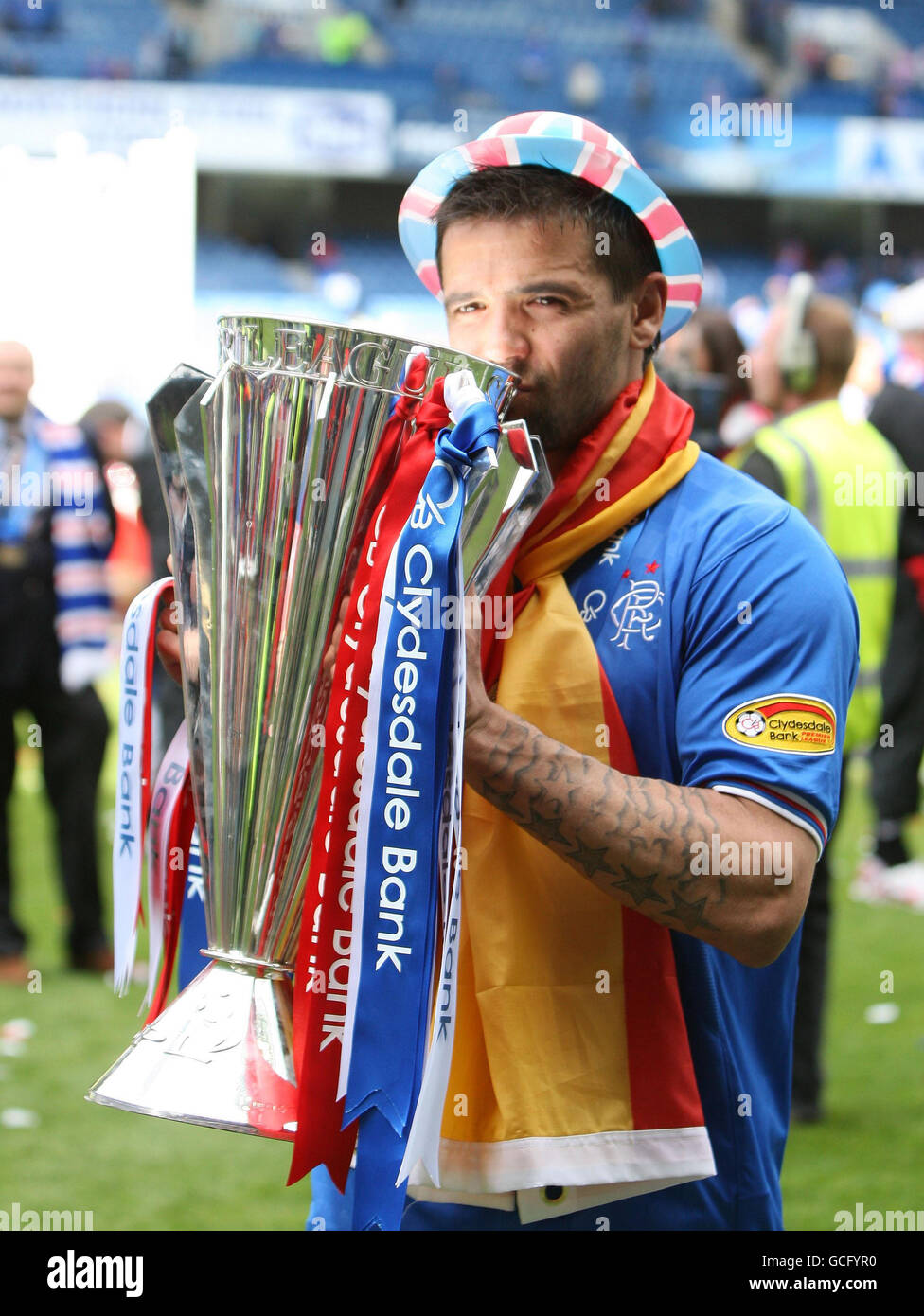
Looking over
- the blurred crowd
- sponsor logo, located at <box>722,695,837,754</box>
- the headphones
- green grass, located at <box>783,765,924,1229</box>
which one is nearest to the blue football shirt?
sponsor logo, located at <box>722,695,837,754</box>

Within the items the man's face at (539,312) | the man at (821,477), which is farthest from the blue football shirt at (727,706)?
the man at (821,477)

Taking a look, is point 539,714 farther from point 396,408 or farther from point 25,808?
point 25,808

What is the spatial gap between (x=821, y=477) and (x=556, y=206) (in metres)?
2.36

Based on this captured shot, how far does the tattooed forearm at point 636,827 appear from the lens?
48.6 inches

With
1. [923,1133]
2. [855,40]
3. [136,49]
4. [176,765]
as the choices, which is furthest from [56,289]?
[176,765]

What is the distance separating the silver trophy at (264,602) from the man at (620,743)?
161mm

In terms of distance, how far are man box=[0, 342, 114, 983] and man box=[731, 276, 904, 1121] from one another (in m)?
2.09

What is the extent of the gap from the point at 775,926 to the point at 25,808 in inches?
266

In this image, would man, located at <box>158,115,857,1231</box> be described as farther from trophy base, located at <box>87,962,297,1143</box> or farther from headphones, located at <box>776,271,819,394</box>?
headphones, located at <box>776,271,819,394</box>

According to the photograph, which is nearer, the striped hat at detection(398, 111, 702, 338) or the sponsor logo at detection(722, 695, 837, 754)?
the sponsor logo at detection(722, 695, 837, 754)

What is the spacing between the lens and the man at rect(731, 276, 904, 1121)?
143 inches

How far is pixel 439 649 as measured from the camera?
1.18 metres

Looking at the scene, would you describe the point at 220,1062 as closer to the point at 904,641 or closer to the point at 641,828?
the point at 641,828

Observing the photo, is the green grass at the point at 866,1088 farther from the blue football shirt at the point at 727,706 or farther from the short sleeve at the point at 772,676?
the short sleeve at the point at 772,676
